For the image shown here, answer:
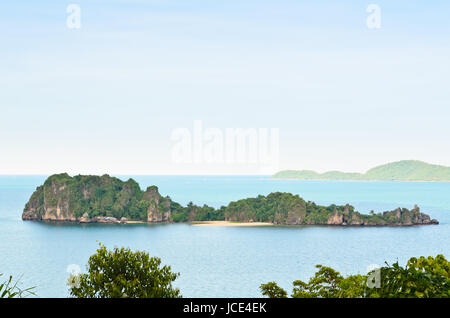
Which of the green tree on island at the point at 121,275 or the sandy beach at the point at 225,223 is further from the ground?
the green tree on island at the point at 121,275

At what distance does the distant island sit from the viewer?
165375 mm

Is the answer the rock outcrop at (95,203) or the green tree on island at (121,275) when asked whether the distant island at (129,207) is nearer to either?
the rock outcrop at (95,203)

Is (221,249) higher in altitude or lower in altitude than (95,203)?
lower

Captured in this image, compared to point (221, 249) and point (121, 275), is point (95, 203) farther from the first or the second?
point (121, 275)

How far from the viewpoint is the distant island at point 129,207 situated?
543 ft

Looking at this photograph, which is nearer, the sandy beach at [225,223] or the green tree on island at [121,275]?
the green tree on island at [121,275]

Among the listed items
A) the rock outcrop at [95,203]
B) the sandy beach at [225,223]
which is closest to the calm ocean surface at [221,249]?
the sandy beach at [225,223]

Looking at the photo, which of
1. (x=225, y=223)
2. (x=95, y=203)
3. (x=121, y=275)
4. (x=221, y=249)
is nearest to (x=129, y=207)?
(x=95, y=203)

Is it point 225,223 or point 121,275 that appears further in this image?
point 225,223

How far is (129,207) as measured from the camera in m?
172

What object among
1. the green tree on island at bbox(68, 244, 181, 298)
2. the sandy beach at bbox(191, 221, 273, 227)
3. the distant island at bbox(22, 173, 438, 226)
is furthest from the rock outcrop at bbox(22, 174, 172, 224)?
the green tree on island at bbox(68, 244, 181, 298)
